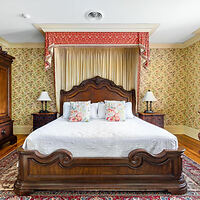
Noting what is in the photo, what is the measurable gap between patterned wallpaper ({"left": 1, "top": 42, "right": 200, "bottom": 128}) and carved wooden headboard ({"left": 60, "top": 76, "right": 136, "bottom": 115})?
0.58 metres

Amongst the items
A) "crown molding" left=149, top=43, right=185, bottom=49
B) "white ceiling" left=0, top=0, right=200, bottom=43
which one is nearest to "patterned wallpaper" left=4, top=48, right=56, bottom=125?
"white ceiling" left=0, top=0, right=200, bottom=43

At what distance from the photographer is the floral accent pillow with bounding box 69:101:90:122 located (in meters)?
3.02

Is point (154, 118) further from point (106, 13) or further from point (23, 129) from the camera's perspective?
point (23, 129)

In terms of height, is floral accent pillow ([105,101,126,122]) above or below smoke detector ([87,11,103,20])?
below

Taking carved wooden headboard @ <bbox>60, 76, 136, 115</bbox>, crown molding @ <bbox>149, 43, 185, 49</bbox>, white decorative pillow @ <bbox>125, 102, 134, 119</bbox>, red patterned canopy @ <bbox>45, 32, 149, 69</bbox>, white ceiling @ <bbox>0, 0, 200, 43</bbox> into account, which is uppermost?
white ceiling @ <bbox>0, 0, 200, 43</bbox>

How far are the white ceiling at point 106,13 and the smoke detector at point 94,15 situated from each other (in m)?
0.08

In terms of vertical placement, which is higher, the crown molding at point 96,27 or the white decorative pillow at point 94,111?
the crown molding at point 96,27

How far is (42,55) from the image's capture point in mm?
4387

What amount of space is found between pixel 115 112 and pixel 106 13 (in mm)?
1836

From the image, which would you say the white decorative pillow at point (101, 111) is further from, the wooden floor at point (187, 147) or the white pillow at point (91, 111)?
the wooden floor at point (187, 147)

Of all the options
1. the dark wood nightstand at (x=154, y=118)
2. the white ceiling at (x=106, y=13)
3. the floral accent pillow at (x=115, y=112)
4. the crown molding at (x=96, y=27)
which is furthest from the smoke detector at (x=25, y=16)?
the dark wood nightstand at (x=154, y=118)

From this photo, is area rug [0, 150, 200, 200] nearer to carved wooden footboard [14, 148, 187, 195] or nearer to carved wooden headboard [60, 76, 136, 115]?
carved wooden footboard [14, 148, 187, 195]

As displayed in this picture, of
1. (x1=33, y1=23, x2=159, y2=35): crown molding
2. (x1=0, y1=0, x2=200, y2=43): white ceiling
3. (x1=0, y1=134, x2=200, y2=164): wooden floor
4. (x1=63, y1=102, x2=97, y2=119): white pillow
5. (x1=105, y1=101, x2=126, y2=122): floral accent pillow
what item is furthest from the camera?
(x1=63, y1=102, x2=97, y2=119): white pillow

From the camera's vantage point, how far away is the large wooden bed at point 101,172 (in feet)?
5.77
